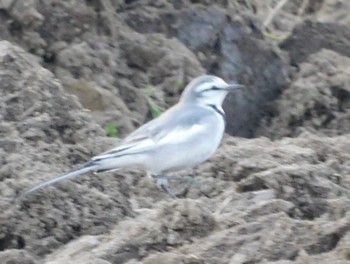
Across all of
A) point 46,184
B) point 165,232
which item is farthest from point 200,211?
point 46,184

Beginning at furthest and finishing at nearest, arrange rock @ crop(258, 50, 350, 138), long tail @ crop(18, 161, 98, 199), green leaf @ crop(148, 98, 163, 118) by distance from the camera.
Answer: rock @ crop(258, 50, 350, 138) < green leaf @ crop(148, 98, 163, 118) < long tail @ crop(18, 161, 98, 199)

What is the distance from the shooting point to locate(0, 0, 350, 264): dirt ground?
6.53 metres

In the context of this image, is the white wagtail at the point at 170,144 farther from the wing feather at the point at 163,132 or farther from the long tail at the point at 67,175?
the long tail at the point at 67,175

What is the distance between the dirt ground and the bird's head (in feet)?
1.26

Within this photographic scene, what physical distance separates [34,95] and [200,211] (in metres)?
2.13

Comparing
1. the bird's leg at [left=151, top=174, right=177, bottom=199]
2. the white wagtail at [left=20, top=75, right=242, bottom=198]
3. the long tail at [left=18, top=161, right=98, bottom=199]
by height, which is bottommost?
the bird's leg at [left=151, top=174, right=177, bottom=199]

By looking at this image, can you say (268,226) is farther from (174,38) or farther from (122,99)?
(174,38)

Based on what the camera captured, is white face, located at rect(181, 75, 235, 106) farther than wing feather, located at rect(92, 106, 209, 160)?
Yes

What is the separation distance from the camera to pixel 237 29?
1172cm

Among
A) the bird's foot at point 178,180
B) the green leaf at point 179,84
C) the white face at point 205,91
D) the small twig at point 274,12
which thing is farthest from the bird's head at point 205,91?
the small twig at point 274,12

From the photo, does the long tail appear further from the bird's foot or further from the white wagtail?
the bird's foot

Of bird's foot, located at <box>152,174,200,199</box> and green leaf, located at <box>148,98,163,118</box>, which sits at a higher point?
bird's foot, located at <box>152,174,200,199</box>

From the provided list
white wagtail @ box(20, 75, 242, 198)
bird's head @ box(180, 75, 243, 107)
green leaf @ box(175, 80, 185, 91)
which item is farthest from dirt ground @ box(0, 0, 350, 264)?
bird's head @ box(180, 75, 243, 107)

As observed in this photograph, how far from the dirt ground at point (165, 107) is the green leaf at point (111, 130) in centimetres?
6
